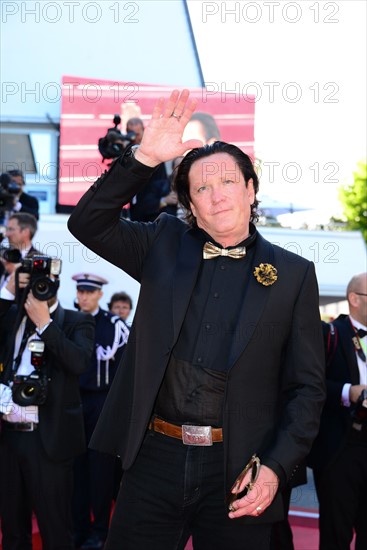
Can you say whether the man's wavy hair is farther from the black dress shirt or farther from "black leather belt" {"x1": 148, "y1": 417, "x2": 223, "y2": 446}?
"black leather belt" {"x1": 148, "y1": 417, "x2": 223, "y2": 446}

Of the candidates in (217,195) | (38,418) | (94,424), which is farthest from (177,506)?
(94,424)

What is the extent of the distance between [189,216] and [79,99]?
13982 mm

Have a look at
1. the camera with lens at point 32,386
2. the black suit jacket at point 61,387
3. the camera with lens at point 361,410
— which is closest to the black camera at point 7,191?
the black suit jacket at point 61,387

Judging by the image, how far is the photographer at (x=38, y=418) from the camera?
4.43 m

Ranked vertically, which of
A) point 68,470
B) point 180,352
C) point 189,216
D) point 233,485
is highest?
point 189,216

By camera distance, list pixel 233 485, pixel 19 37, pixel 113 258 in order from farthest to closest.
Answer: pixel 19 37 → pixel 113 258 → pixel 233 485

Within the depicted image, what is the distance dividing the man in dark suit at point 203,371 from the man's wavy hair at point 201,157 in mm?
89

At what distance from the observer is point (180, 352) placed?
267 cm

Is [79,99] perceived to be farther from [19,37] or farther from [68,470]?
[68,470]

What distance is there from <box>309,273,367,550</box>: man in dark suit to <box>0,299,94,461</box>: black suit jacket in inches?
57.4

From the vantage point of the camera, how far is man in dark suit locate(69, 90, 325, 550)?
102 inches

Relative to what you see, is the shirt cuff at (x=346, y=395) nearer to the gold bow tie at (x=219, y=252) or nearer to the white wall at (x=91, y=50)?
the gold bow tie at (x=219, y=252)

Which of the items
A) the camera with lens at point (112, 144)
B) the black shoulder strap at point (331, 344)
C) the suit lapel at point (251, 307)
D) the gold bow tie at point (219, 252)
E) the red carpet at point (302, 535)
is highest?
the camera with lens at point (112, 144)

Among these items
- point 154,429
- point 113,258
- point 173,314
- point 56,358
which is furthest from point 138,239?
point 56,358
